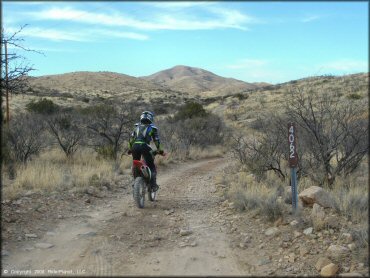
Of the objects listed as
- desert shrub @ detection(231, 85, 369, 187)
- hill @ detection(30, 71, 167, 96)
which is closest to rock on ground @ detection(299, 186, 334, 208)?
desert shrub @ detection(231, 85, 369, 187)

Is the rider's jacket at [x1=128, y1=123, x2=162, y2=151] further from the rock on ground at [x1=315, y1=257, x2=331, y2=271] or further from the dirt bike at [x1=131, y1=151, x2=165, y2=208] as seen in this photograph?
the rock on ground at [x1=315, y1=257, x2=331, y2=271]

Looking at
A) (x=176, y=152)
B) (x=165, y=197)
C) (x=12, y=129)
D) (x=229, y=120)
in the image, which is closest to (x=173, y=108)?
(x=229, y=120)

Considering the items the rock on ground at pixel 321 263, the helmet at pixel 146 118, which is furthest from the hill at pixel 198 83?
the rock on ground at pixel 321 263

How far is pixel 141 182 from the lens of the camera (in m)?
8.66

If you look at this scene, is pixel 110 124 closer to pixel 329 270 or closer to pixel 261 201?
pixel 261 201

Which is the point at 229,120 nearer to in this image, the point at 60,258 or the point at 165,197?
the point at 165,197

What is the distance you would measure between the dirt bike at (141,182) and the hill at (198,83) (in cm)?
9439

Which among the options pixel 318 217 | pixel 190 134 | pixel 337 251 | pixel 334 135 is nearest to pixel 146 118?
pixel 318 217

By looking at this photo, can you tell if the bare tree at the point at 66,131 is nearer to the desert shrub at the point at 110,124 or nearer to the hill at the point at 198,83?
the desert shrub at the point at 110,124

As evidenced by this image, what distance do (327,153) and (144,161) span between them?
13.3 feet

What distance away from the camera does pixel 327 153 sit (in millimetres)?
9273

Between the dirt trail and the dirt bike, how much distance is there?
0.20 metres

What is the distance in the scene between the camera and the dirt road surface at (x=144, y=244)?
203 inches

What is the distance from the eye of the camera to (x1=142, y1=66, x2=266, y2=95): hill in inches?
4762
